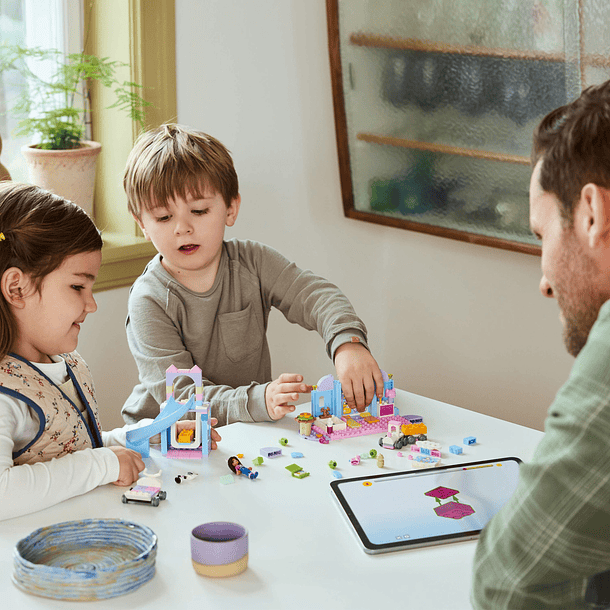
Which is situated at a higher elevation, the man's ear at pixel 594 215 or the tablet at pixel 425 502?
the man's ear at pixel 594 215

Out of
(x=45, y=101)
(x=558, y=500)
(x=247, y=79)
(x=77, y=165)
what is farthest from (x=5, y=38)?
(x=558, y=500)

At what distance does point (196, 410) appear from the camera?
123cm

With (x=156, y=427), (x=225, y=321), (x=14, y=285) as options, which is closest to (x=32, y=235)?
(x=14, y=285)

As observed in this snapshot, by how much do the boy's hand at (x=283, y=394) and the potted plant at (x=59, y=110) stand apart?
996mm

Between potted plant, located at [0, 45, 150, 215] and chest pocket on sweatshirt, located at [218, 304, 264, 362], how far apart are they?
0.67m

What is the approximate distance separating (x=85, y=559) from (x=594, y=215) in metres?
0.70

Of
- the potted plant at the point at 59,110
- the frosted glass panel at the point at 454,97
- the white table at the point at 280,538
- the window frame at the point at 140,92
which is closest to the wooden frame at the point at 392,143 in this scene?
the frosted glass panel at the point at 454,97

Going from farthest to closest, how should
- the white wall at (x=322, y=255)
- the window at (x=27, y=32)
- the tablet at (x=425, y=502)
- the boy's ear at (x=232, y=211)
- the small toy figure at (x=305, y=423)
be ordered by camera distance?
the white wall at (x=322, y=255) → the window at (x=27, y=32) → the boy's ear at (x=232, y=211) → the small toy figure at (x=305, y=423) → the tablet at (x=425, y=502)

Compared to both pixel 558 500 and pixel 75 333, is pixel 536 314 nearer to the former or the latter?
pixel 75 333

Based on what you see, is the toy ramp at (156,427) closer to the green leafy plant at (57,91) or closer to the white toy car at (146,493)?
the white toy car at (146,493)

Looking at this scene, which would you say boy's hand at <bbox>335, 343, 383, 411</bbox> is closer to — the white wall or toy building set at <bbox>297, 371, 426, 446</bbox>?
toy building set at <bbox>297, 371, 426, 446</bbox>

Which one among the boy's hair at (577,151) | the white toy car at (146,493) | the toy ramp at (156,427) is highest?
the boy's hair at (577,151)

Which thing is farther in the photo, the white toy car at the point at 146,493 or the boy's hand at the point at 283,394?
the boy's hand at the point at 283,394

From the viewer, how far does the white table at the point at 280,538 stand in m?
0.84
